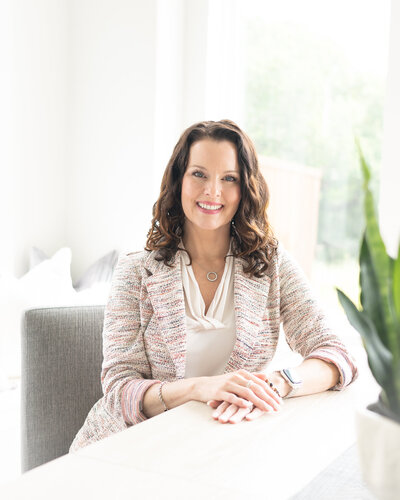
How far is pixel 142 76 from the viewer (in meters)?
3.24

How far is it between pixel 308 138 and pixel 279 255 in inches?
56.2

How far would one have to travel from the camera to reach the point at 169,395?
149cm

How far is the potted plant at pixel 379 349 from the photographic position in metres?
0.70

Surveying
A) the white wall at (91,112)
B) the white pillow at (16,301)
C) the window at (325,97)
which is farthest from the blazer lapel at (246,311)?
the white wall at (91,112)

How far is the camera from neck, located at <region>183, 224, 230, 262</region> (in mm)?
1898

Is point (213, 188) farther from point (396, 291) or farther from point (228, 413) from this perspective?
point (396, 291)

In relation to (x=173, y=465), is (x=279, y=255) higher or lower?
higher

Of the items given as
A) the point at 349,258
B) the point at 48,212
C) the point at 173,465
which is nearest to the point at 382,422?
the point at 173,465

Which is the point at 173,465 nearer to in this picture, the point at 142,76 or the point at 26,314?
the point at 26,314

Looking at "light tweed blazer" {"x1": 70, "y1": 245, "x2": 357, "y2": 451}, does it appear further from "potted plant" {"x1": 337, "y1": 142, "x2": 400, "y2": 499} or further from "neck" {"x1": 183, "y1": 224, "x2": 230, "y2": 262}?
"potted plant" {"x1": 337, "y1": 142, "x2": 400, "y2": 499}

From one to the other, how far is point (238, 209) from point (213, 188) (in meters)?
0.13

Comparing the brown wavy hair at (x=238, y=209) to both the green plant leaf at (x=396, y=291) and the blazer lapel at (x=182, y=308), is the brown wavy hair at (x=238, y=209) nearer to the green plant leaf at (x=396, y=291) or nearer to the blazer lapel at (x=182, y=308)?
the blazer lapel at (x=182, y=308)

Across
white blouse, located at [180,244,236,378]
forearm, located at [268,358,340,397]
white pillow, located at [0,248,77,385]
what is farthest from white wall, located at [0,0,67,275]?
forearm, located at [268,358,340,397]

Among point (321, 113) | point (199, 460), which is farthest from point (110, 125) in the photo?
point (199, 460)
